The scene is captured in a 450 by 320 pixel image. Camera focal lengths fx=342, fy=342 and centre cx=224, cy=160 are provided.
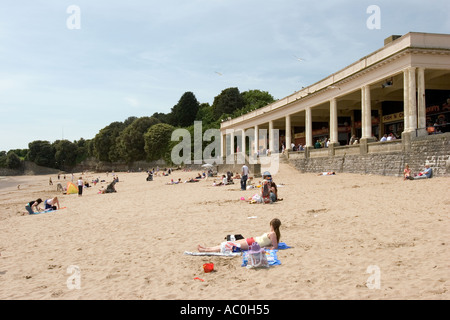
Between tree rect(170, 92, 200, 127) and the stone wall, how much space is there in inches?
2650

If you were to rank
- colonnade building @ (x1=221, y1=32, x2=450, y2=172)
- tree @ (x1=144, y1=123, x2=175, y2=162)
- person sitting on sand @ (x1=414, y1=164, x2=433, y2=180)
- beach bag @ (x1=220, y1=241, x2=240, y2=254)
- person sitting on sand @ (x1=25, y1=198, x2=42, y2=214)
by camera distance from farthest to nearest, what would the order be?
tree @ (x1=144, y1=123, x2=175, y2=162), colonnade building @ (x1=221, y1=32, x2=450, y2=172), person sitting on sand @ (x1=414, y1=164, x2=433, y2=180), person sitting on sand @ (x1=25, y1=198, x2=42, y2=214), beach bag @ (x1=220, y1=241, x2=240, y2=254)

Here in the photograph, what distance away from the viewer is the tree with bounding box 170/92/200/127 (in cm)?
9344

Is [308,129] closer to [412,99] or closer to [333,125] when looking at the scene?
[333,125]

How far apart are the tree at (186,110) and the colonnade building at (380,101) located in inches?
1979

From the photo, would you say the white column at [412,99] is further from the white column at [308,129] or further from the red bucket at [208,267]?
the red bucket at [208,267]

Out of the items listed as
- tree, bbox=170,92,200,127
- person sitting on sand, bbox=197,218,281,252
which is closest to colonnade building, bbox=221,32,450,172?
person sitting on sand, bbox=197,218,281,252

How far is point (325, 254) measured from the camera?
22.1ft

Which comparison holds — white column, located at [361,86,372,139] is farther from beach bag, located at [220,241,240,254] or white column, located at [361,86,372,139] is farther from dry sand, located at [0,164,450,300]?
beach bag, located at [220,241,240,254]

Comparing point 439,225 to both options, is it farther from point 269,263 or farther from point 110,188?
point 110,188

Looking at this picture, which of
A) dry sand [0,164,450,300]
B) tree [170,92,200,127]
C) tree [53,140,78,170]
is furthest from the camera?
tree [53,140,78,170]

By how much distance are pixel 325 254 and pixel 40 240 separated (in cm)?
791

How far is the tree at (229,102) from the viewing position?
79.4 meters

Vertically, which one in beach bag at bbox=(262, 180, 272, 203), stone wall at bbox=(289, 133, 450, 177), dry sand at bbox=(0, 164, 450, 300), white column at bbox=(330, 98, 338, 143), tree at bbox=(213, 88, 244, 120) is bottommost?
dry sand at bbox=(0, 164, 450, 300)
